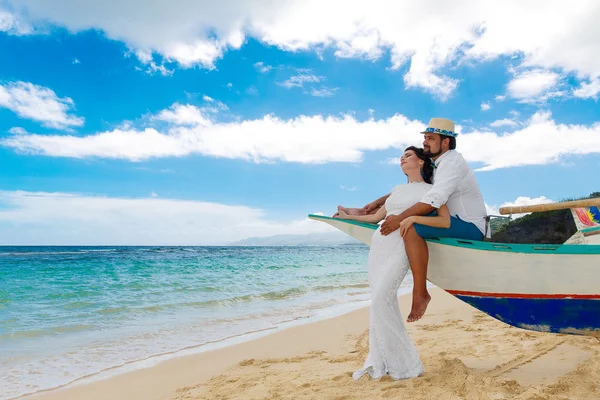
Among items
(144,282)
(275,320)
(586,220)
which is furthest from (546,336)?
(144,282)

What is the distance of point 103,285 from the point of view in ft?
40.0

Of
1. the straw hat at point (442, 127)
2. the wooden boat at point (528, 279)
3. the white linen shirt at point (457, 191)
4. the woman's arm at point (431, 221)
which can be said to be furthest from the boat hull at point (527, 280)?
the straw hat at point (442, 127)

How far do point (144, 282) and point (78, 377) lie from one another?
8.95 m

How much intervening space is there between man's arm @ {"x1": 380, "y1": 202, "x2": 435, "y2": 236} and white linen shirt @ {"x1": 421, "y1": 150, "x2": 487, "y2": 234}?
0.04 metres

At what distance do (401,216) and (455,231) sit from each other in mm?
420

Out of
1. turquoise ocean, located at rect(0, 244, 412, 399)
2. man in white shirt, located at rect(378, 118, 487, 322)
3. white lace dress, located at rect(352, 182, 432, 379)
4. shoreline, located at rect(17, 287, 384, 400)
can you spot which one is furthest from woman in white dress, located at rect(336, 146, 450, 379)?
turquoise ocean, located at rect(0, 244, 412, 399)

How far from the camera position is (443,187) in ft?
9.68

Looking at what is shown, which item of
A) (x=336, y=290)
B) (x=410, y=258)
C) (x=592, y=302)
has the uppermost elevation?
(x=410, y=258)

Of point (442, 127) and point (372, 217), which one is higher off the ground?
point (442, 127)

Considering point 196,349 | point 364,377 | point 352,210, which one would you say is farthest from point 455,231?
point 196,349

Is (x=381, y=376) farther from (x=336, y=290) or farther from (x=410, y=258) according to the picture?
(x=336, y=290)

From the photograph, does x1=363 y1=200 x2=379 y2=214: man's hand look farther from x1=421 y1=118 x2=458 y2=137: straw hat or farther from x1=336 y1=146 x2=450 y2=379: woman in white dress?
x1=421 y1=118 x2=458 y2=137: straw hat

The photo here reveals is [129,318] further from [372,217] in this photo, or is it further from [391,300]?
[391,300]

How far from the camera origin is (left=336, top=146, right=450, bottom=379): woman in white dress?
10.6 feet
